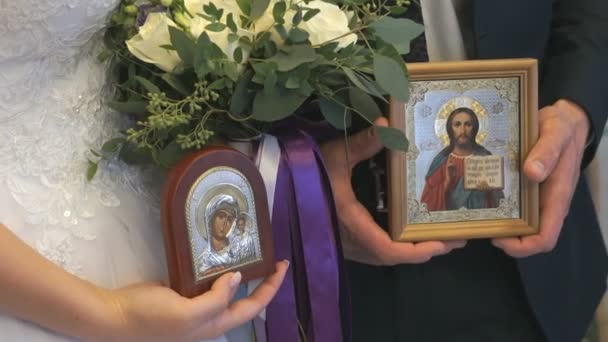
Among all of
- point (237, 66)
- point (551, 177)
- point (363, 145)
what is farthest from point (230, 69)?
point (551, 177)

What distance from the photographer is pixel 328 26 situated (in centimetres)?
73

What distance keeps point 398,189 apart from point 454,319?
0.34 metres

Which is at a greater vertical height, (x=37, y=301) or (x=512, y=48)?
(x=512, y=48)

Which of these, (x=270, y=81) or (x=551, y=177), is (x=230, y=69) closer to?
(x=270, y=81)

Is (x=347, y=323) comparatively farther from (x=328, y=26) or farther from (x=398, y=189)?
(x=328, y=26)

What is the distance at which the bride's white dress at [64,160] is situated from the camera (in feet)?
2.34

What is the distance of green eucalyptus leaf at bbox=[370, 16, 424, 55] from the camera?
0.80 meters

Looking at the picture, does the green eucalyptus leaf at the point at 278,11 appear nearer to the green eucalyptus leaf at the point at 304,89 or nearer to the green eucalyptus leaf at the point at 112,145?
the green eucalyptus leaf at the point at 304,89

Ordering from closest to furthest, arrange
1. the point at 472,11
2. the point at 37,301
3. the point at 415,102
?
1. the point at 37,301
2. the point at 415,102
3. the point at 472,11

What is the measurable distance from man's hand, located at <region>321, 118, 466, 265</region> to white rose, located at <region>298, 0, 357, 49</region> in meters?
0.15

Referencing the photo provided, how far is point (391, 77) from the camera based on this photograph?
2.44 ft

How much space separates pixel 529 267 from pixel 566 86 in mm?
259

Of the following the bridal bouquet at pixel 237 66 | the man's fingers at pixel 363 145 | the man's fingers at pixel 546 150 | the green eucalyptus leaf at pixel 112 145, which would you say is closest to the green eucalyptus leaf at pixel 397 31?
the bridal bouquet at pixel 237 66

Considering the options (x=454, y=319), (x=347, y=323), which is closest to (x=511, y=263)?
(x=454, y=319)
